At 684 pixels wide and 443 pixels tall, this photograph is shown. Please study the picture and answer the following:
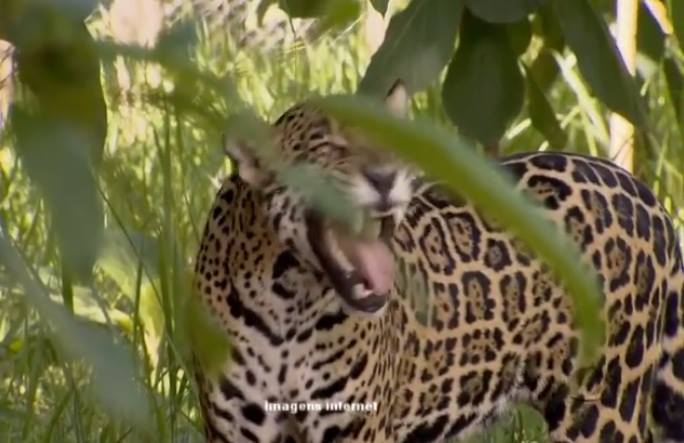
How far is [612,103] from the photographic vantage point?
3.01 m

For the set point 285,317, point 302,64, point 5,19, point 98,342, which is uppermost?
point 302,64

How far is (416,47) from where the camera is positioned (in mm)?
2879

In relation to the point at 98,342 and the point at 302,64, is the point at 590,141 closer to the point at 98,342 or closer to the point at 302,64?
the point at 302,64

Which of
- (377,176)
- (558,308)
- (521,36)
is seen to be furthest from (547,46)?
(377,176)

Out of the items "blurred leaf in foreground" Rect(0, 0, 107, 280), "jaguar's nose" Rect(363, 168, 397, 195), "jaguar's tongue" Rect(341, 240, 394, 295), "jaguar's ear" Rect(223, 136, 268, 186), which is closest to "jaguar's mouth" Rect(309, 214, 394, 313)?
"jaguar's tongue" Rect(341, 240, 394, 295)

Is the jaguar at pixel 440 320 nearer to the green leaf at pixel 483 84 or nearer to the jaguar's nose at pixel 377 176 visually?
the green leaf at pixel 483 84

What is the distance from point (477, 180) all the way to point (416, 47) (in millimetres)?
2429

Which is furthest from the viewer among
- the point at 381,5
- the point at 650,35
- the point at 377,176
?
the point at 650,35

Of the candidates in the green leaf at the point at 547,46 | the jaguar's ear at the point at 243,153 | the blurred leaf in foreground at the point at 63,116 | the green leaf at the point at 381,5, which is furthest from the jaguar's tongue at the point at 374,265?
the blurred leaf in foreground at the point at 63,116

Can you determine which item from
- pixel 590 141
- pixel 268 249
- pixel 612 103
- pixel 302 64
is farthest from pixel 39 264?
pixel 590 141

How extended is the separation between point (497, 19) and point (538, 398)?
1246 mm

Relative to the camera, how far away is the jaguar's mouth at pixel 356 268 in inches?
116

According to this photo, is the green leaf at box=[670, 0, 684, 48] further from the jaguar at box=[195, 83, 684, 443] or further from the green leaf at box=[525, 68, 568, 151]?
the green leaf at box=[525, 68, 568, 151]

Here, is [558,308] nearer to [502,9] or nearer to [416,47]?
[416,47]
